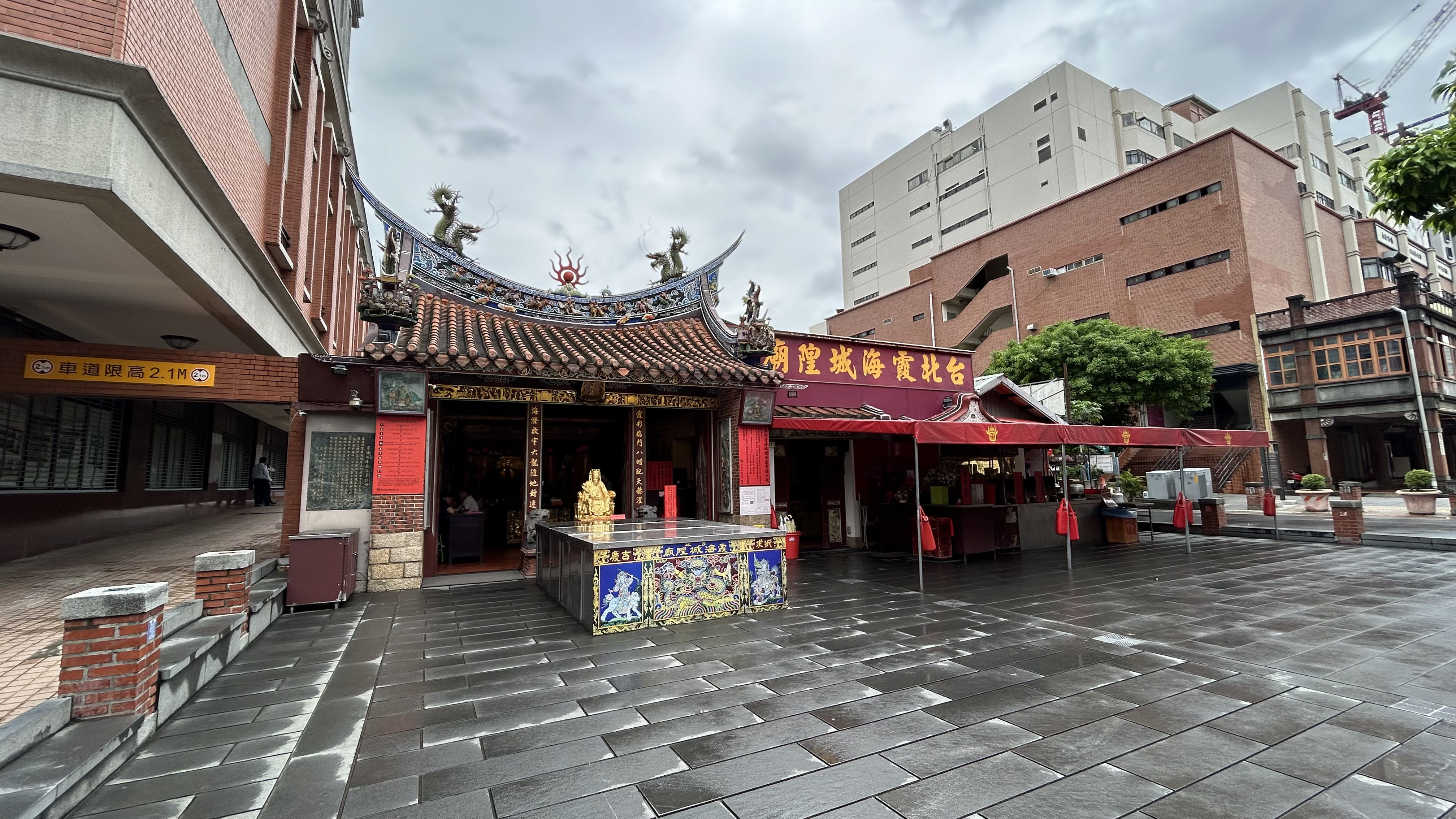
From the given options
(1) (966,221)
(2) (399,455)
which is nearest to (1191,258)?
(1) (966,221)

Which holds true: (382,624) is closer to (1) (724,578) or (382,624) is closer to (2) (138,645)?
(2) (138,645)

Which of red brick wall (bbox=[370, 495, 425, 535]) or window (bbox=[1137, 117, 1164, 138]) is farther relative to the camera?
window (bbox=[1137, 117, 1164, 138])

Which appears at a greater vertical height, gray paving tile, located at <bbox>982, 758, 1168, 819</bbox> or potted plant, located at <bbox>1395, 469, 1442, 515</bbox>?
potted plant, located at <bbox>1395, 469, 1442, 515</bbox>

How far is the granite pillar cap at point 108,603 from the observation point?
3113 millimetres

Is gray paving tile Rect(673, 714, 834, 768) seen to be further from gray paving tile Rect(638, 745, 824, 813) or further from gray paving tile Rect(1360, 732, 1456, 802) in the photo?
gray paving tile Rect(1360, 732, 1456, 802)

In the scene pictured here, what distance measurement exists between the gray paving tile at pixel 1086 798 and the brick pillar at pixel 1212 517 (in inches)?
577

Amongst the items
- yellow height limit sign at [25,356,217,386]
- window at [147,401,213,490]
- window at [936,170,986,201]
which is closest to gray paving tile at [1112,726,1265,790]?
yellow height limit sign at [25,356,217,386]

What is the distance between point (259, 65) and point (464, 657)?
9614mm

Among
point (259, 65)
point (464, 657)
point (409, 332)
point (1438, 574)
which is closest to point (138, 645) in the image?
point (464, 657)

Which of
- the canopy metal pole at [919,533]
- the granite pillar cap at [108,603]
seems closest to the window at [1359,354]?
the canopy metal pole at [919,533]

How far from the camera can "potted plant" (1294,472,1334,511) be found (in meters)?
18.6

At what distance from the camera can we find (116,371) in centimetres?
670

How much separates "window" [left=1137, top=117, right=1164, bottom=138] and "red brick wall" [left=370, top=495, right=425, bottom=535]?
163 ft

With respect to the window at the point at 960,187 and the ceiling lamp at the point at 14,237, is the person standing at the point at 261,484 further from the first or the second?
the window at the point at 960,187
